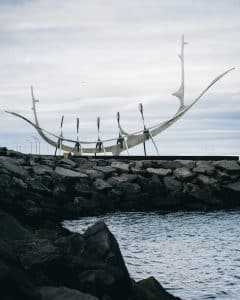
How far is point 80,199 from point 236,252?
13.0 metres

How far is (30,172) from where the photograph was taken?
106 ft

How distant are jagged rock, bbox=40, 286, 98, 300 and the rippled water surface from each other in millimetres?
4571

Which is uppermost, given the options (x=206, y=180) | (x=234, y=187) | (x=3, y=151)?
(x=3, y=151)

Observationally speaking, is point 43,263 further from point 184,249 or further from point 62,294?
point 184,249

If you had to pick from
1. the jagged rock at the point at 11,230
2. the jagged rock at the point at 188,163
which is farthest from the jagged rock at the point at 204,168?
the jagged rock at the point at 11,230

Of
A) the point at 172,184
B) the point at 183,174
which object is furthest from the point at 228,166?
the point at 172,184

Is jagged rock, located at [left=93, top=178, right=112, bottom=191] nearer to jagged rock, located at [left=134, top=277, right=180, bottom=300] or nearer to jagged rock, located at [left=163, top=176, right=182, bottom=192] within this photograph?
jagged rock, located at [left=163, top=176, right=182, bottom=192]

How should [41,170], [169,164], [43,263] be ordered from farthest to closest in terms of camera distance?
[169,164] < [41,170] < [43,263]

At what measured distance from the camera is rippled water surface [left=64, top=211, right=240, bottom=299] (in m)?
14.0

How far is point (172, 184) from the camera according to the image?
1391 inches

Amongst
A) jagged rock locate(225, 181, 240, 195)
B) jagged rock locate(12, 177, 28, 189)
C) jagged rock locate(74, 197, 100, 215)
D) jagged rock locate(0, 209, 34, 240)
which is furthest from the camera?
jagged rock locate(225, 181, 240, 195)

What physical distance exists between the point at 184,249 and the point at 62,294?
11.6m

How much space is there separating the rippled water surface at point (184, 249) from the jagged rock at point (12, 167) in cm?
421

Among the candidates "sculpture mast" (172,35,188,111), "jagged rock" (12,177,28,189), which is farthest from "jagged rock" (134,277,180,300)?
"sculpture mast" (172,35,188,111)
